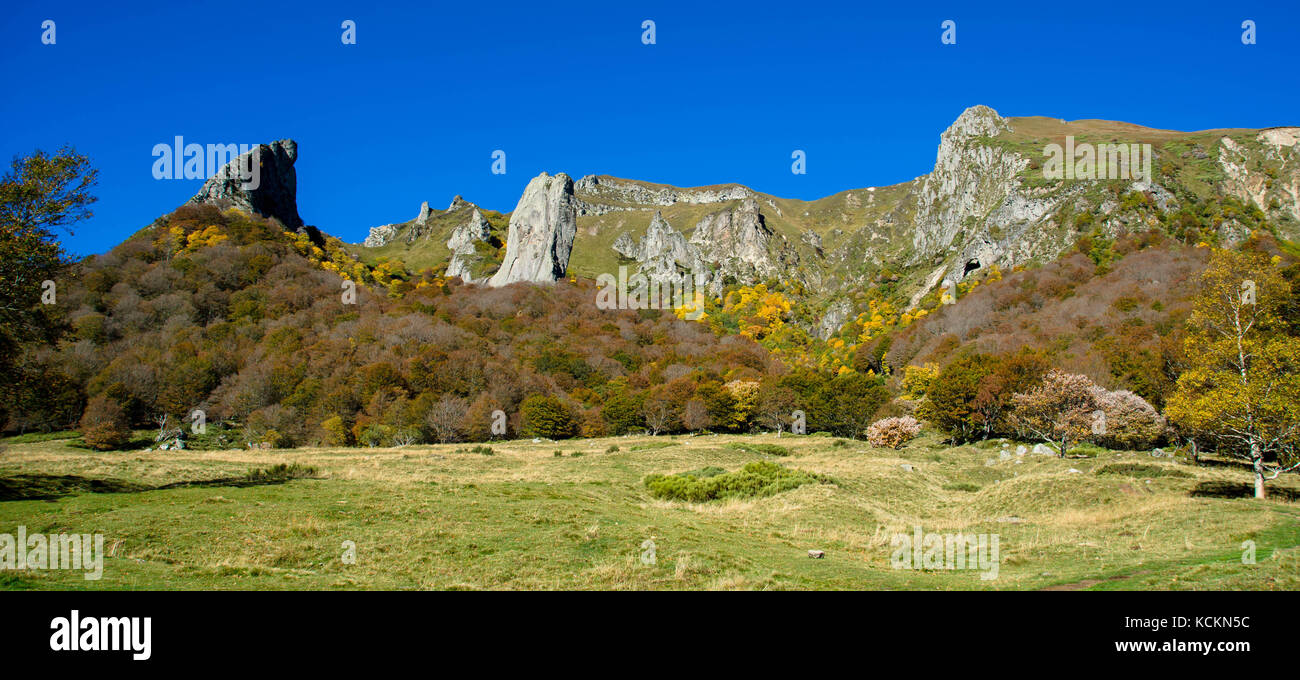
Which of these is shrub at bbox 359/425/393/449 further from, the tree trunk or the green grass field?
the tree trunk

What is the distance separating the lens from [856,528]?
1009 inches

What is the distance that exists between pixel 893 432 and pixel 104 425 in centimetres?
7441

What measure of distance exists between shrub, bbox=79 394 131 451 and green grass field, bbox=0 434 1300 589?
85.0 ft

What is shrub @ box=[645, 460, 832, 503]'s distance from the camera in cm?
3284

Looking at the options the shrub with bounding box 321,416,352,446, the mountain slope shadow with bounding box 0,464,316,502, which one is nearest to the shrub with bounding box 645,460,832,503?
the mountain slope shadow with bounding box 0,464,316,502

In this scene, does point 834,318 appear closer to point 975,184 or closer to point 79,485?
point 975,184

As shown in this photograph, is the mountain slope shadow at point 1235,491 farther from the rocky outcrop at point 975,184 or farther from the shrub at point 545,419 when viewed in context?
the rocky outcrop at point 975,184

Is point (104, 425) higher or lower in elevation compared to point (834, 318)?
lower

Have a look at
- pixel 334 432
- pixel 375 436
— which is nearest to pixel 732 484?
pixel 375 436

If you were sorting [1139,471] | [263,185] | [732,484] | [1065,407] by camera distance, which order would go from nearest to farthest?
1. [732,484]
2. [1139,471]
3. [1065,407]
4. [263,185]

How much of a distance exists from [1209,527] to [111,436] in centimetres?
7590

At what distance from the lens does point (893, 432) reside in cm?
6091
